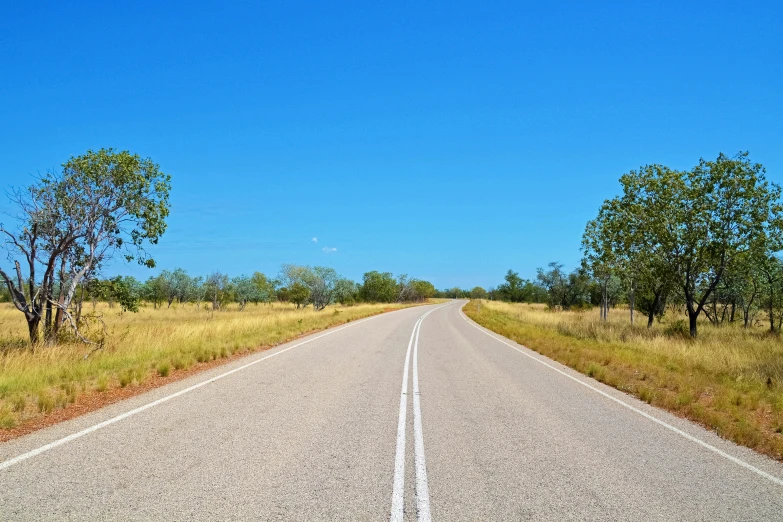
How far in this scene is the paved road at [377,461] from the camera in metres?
3.99

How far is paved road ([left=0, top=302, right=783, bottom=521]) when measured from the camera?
13.1ft

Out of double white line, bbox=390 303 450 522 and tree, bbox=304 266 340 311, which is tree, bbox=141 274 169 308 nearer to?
tree, bbox=304 266 340 311

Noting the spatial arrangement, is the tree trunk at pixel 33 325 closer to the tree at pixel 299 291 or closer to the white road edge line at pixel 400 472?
the white road edge line at pixel 400 472

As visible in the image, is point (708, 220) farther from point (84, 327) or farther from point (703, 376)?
point (84, 327)

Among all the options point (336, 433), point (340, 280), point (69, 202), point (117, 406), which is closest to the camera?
point (336, 433)

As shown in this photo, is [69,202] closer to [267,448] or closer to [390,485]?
[267,448]

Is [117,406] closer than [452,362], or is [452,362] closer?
[117,406]

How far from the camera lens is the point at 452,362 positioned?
46.1ft

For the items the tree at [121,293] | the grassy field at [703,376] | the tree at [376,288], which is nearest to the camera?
the grassy field at [703,376]

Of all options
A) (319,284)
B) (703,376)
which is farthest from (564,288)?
(703,376)

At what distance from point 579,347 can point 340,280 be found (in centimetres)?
5230

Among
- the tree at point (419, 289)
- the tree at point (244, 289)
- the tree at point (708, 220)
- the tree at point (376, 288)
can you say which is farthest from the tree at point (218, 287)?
the tree at point (419, 289)

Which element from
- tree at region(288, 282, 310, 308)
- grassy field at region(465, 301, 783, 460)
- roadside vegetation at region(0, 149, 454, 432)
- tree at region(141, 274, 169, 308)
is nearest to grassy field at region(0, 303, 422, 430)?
roadside vegetation at region(0, 149, 454, 432)

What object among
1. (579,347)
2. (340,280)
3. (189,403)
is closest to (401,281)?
(340,280)
